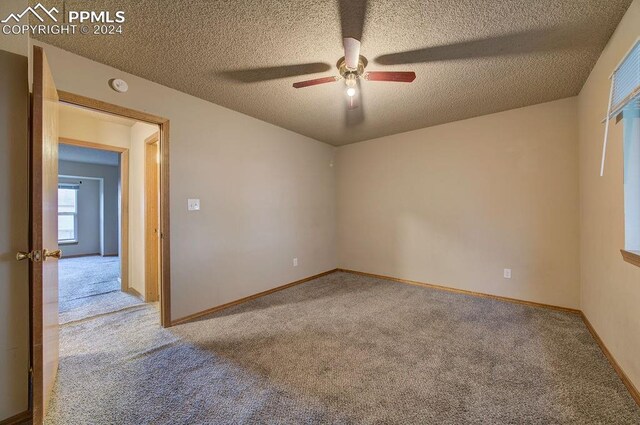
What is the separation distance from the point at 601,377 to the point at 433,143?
300 cm

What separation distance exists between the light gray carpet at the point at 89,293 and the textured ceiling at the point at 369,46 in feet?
8.81

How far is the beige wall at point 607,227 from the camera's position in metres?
1.63

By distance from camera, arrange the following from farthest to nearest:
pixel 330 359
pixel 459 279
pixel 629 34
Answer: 1. pixel 459 279
2. pixel 330 359
3. pixel 629 34

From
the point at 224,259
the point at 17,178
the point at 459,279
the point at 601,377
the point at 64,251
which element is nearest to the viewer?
the point at 17,178

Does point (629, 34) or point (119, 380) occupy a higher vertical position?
point (629, 34)

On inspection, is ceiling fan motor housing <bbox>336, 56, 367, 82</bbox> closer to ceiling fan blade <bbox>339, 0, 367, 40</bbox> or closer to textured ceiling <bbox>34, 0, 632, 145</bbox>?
textured ceiling <bbox>34, 0, 632, 145</bbox>

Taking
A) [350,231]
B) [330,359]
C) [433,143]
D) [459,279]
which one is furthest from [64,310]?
[433,143]

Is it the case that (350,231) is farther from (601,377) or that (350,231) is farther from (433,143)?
(601,377)

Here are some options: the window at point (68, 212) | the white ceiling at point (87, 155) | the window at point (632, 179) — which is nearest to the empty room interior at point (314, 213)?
the window at point (632, 179)

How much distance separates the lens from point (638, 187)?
65.0 inches

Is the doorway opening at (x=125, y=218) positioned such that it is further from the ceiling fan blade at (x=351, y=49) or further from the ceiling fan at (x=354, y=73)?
the ceiling fan blade at (x=351, y=49)

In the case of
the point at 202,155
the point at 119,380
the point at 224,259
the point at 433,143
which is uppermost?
the point at 433,143

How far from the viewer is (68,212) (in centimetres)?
715

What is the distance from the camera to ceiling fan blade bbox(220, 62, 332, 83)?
226 centimetres
